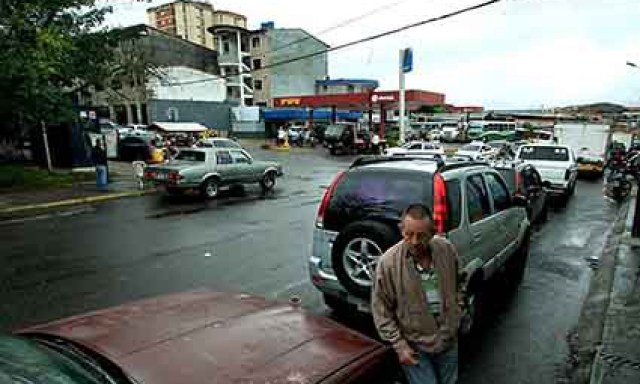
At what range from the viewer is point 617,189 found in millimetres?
16203

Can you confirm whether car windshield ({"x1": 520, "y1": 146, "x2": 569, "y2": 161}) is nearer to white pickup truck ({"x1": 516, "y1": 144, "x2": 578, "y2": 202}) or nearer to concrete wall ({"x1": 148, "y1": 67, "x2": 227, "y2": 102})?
white pickup truck ({"x1": 516, "y1": 144, "x2": 578, "y2": 202})

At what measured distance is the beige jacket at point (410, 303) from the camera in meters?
2.93

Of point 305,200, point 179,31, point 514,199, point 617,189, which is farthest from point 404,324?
point 179,31

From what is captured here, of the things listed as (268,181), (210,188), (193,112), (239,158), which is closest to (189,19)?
(193,112)

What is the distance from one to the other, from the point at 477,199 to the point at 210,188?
11022 mm

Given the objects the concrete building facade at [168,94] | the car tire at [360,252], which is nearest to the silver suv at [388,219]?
the car tire at [360,252]

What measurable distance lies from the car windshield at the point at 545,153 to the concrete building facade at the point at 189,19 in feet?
276

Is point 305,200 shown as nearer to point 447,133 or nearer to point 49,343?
point 49,343

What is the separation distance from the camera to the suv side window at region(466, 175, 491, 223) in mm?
5234

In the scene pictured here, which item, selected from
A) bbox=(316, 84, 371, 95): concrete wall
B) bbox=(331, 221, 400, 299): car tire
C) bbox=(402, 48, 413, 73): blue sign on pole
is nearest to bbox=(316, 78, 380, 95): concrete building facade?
bbox=(316, 84, 371, 95): concrete wall

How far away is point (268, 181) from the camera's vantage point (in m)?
17.8

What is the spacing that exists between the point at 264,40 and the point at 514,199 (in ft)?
199

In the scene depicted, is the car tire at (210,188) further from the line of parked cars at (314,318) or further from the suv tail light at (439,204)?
the suv tail light at (439,204)

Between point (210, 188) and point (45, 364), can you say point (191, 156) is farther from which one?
point (45, 364)
